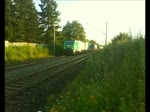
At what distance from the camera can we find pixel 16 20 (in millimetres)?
50062

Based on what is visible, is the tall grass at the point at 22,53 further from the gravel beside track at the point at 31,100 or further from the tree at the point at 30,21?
the gravel beside track at the point at 31,100

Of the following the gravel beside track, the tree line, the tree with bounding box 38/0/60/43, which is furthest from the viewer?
the tree with bounding box 38/0/60/43

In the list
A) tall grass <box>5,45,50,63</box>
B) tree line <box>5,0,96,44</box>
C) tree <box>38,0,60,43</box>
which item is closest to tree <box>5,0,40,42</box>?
tree line <box>5,0,96,44</box>

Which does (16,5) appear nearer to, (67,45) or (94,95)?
(67,45)

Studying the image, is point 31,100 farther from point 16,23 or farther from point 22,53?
point 16,23

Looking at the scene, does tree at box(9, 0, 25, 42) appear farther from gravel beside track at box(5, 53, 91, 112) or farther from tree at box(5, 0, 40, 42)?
gravel beside track at box(5, 53, 91, 112)

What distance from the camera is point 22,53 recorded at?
39.0m

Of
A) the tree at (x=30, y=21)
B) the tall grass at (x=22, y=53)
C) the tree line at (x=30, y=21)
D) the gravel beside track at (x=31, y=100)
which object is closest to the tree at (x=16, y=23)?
the tree line at (x=30, y=21)

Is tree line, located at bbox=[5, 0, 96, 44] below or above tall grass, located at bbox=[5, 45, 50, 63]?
above

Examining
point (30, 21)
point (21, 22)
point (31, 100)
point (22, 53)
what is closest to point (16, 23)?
point (21, 22)

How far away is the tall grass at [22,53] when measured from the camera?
33.6m

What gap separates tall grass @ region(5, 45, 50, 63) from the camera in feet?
110

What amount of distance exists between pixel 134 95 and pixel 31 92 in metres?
5.94
